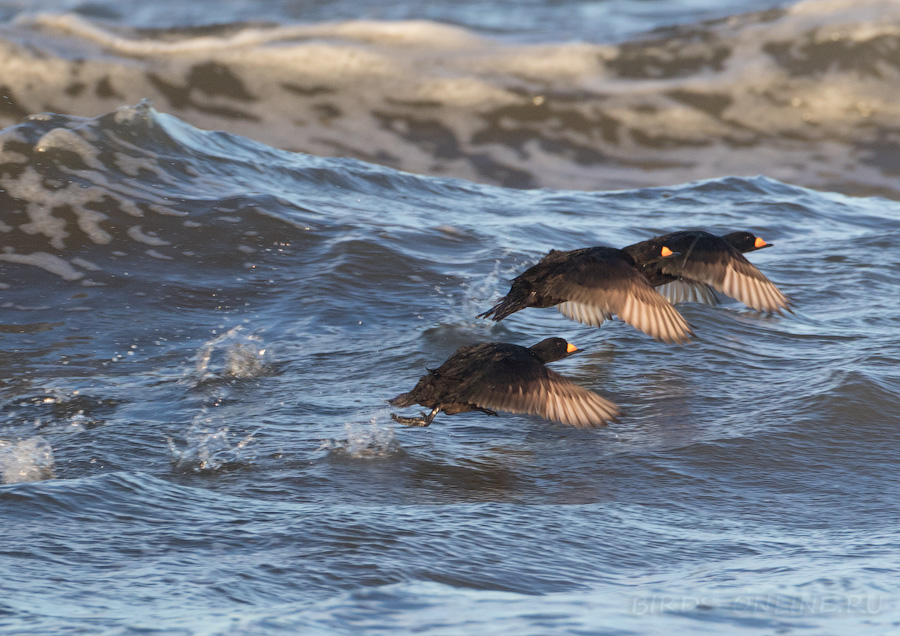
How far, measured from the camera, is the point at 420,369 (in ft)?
22.9

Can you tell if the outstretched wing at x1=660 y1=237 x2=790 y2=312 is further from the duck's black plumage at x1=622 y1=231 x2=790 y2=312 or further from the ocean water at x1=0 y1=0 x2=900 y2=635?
the ocean water at x1=0 y1=0 x2=900 y2=635

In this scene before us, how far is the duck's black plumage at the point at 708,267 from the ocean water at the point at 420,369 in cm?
34

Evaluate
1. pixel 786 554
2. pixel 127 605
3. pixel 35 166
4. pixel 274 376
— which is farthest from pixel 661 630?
pixel 35 166

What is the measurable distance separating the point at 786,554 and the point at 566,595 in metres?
1.08

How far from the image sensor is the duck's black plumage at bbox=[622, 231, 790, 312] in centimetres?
766

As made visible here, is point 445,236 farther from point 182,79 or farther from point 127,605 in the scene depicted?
point 182,79

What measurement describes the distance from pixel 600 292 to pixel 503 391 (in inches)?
59.1

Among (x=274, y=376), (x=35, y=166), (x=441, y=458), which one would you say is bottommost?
(x=441, y=458)

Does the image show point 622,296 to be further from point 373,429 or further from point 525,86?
point 525,86

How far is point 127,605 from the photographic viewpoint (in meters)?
3.79

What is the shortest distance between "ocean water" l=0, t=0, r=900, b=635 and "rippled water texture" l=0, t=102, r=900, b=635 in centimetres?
2

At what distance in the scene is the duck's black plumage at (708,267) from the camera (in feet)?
25.1

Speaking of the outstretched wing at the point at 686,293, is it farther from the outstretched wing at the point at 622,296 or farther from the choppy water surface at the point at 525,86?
the choppy water surface at the point at 525,86

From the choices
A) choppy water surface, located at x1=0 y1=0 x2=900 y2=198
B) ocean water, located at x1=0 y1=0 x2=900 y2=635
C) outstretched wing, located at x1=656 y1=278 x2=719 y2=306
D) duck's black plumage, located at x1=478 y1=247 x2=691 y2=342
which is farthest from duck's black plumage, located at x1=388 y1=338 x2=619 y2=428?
choppy water surface, located at x1=0 y1=0 x2=900 y2=198
